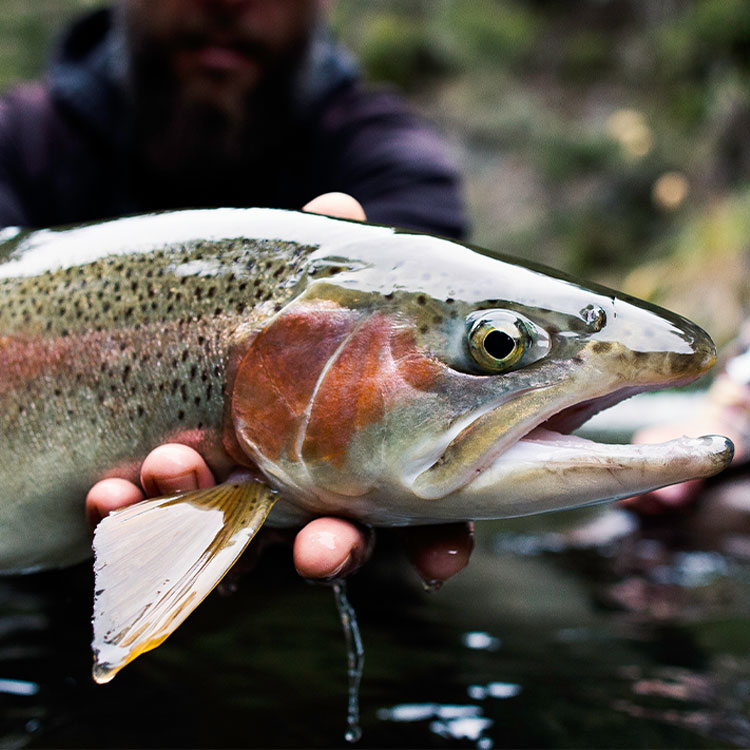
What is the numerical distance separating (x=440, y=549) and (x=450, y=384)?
1.40ft

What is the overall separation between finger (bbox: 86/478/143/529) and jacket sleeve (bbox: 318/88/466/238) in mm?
1421

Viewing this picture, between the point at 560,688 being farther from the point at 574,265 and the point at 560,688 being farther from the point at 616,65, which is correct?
the point at 616,65

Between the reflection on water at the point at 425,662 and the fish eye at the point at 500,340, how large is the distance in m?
1.03

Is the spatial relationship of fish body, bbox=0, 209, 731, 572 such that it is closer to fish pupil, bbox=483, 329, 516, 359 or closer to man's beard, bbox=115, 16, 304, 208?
fish pupil, bbox=483, 329, 516, 359

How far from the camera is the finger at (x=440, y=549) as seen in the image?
1484mm

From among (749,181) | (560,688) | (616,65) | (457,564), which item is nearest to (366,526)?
(457,564)

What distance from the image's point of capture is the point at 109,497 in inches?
52.9

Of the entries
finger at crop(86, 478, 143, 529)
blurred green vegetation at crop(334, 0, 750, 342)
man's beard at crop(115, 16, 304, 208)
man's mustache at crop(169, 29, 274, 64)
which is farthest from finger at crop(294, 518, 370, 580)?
blurred green vegetation at crop(334, 0, 750, 342)

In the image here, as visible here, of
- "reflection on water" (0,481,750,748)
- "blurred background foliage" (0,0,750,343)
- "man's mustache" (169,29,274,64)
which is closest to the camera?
"reflection on water" (0,481,750,748)

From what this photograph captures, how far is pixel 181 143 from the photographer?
300 centimetres

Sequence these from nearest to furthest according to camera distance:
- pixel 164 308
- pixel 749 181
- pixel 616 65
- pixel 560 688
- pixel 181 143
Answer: pixel 164 308 → pixel 560 688 → pixel 181 143 → pixel 749 181 → pixel 616 65

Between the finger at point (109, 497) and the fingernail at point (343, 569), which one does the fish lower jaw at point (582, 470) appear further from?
the finger at point (109, 497)

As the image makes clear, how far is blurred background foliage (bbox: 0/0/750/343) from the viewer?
1219 cm

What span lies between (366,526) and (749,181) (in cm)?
1246
